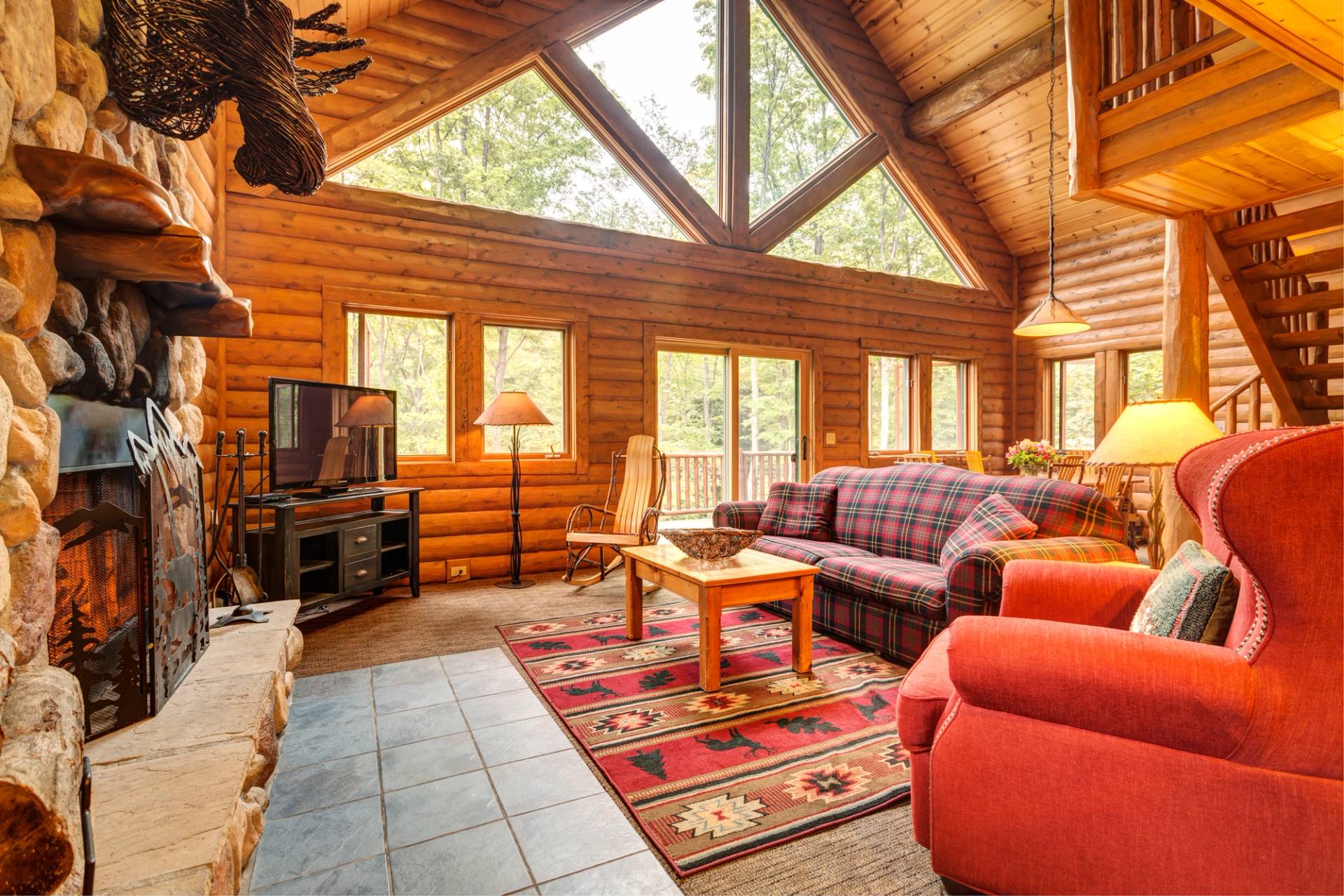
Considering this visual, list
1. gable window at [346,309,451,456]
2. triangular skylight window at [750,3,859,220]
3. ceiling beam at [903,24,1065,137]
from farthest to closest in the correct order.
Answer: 1. triangular skylight window at [750,3,859,220]
2. ceiling beam at [903,24,1065,137]
3. gable window at [346,309,451,456]

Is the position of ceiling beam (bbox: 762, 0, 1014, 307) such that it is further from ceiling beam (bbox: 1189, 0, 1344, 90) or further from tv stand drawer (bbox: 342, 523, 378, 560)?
tv stand drawer (bbox: 342, 523, 378, 560)

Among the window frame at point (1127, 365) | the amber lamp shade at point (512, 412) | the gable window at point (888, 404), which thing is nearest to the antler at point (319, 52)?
the amber lamp shade at point (512, 412)

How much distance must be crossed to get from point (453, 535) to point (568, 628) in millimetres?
1673

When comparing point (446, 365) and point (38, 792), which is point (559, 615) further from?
point (38, 792)

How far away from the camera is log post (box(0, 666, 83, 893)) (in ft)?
2.66

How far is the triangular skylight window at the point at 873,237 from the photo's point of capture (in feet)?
20.8

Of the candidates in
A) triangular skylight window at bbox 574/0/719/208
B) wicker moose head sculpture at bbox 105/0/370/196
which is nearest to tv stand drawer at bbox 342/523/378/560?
wicker moose head sculpture at bbox 105/0/370/196

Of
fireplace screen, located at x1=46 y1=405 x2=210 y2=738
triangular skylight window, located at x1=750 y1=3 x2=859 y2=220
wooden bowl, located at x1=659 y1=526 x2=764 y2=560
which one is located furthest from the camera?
triangular skylight window, located at x1=750 y1=3 x2=859 y2=220

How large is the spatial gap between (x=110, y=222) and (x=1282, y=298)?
5.13 m

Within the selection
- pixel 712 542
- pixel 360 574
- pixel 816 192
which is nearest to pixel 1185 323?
pixel 712 542

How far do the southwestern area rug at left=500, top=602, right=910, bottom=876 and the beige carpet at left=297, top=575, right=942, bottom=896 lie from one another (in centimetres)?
5

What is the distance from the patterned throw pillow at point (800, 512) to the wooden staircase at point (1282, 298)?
2.52 m

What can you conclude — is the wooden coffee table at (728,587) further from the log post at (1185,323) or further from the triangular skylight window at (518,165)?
the triangular skylight window at (518,165)

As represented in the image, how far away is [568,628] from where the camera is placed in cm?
345
